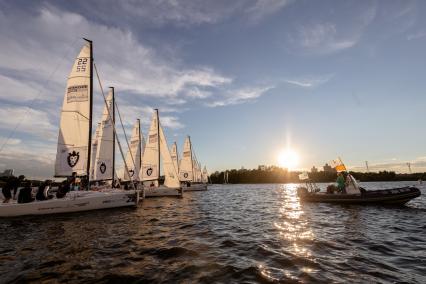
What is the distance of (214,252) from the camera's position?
1027 cm

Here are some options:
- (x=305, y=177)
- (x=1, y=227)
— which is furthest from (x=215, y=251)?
(x=305, y=177)

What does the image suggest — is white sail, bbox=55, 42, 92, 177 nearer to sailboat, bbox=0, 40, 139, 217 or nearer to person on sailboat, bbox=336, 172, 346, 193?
sailboat, bbox=0, 40, 139, 217

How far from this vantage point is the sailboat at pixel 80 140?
2272cm

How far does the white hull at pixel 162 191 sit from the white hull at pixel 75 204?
14.1 meters

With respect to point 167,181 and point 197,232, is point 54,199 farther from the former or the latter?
point 167,181

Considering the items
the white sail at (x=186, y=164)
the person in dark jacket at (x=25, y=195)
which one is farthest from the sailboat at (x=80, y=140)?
the white sail at (x=186, y=164)

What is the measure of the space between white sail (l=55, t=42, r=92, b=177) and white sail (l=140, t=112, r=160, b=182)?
16699 millimetres

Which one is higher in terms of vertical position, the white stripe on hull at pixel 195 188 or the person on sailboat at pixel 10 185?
the person on sailboat at pixel 10 185

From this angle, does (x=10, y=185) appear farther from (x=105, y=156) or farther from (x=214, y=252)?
(x=214, y=252)

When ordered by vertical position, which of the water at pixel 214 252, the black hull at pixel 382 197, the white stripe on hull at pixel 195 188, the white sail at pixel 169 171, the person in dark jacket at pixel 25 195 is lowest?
the water at pixel 214 252

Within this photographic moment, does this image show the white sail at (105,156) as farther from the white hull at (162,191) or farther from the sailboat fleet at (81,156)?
the white hull at (162,191)

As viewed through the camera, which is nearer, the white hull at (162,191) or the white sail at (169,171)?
the white sail at (169,171)

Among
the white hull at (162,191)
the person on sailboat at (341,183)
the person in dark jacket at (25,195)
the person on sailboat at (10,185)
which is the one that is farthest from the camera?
the white hull at (162,191)

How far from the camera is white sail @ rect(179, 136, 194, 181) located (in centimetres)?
6354
